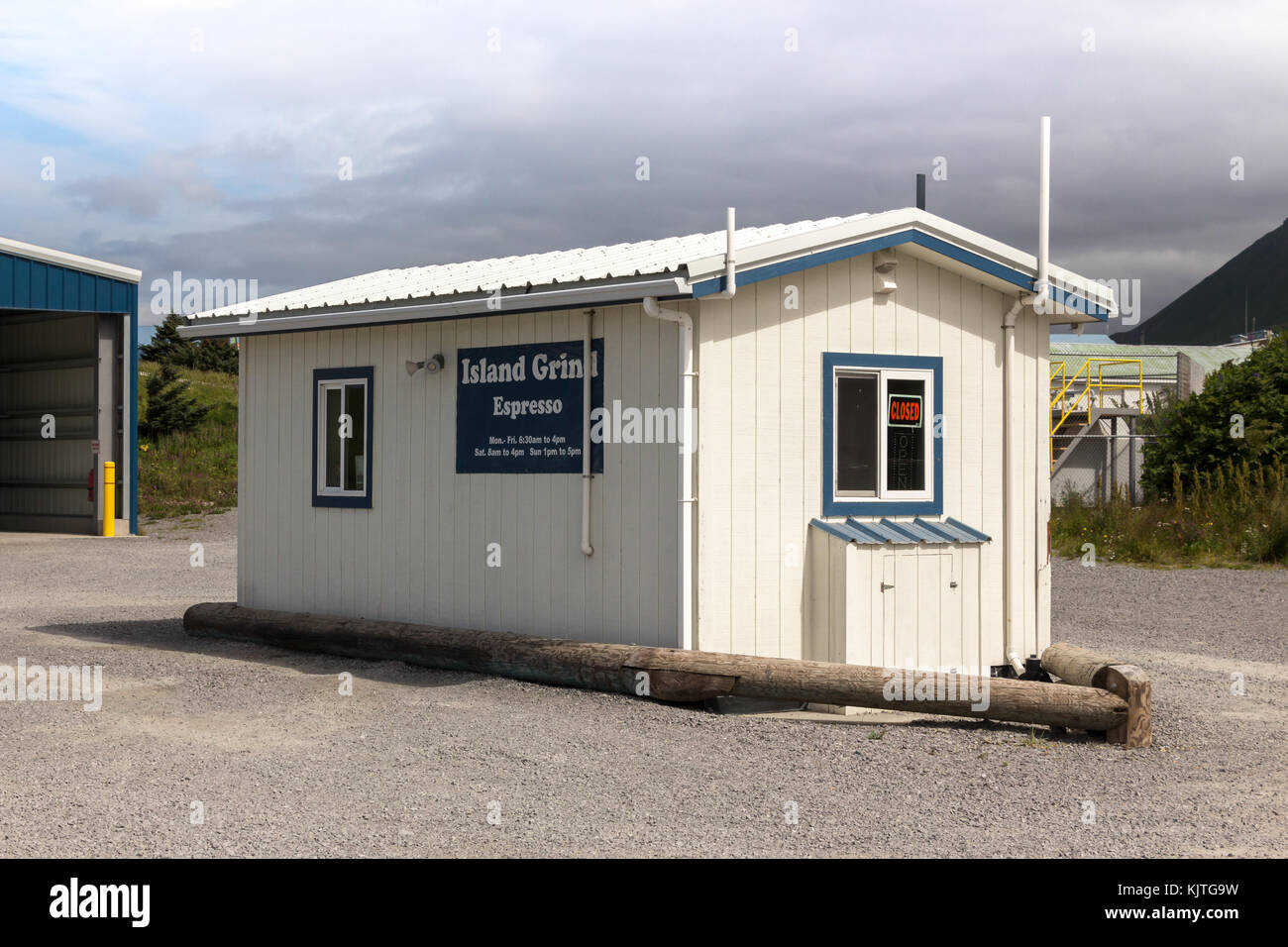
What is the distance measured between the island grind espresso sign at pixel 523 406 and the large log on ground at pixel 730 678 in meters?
1.36

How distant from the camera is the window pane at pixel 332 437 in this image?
1180cm

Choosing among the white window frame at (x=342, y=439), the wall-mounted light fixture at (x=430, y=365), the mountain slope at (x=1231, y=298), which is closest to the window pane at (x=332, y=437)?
the white window frame at (x=342, y=439)

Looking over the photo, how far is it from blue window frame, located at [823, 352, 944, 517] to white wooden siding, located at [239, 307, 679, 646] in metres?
1.32

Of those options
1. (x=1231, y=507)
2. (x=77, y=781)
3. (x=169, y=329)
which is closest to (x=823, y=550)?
(x=77, y=781)

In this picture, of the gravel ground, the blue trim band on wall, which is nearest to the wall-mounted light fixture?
the blue trim band on wall

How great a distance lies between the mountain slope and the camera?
167 metres

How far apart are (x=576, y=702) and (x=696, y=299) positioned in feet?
9.37

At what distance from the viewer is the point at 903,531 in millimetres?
9695

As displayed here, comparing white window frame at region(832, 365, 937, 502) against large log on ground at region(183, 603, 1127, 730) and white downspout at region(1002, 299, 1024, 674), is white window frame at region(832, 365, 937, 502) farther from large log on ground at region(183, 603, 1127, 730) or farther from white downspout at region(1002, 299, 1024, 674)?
large log on ground at region(183, 603, 1127, 730)

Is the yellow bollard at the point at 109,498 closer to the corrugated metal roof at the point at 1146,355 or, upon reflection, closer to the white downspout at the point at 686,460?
the white downspout at the point at 686,460

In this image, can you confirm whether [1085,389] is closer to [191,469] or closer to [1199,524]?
[1199,524]

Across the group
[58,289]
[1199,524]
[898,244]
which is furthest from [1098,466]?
[58,289]

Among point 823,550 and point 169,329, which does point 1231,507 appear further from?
point 169,329

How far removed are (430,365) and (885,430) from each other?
146 inches
